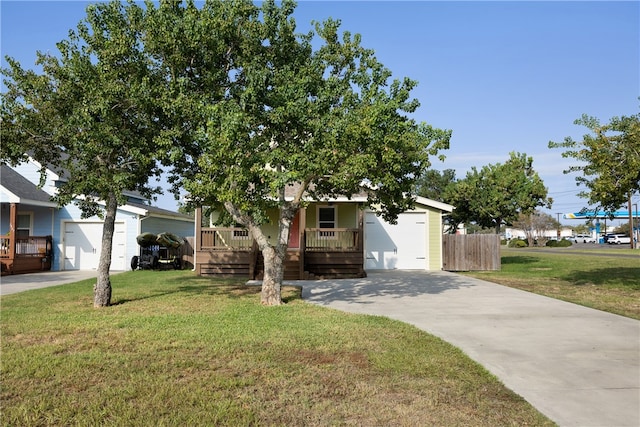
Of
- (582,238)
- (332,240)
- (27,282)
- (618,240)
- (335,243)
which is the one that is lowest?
(27,282)

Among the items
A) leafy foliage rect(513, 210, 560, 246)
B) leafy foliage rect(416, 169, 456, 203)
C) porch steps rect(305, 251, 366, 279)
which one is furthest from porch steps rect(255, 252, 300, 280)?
leafy foliage rect(513, 210, 560, 246)

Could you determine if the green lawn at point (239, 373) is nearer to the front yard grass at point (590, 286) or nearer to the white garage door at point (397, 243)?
the front yard grass at point (590, 286)

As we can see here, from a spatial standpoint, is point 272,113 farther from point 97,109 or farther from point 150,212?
point 150,212

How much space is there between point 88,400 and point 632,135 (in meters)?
11.4

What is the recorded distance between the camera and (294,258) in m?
16.4

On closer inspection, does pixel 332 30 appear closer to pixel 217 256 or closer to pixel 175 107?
pixel 175 107

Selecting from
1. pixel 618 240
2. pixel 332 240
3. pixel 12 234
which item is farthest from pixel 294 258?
pixel 618 240

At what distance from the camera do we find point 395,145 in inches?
330

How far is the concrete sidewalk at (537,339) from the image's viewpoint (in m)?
4.34

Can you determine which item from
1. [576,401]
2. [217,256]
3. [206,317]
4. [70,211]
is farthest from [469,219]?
[576,401]

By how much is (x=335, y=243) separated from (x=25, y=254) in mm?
12666

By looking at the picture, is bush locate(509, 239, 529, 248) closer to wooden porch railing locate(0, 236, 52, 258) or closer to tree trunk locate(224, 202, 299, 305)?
wooden porch railing locate(0, 236, 52, 258)

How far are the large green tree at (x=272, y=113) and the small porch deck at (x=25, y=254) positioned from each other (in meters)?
12.1

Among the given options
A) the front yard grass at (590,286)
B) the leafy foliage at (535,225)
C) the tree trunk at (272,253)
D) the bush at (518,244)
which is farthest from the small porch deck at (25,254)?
the leafy foliage at (535,225)
